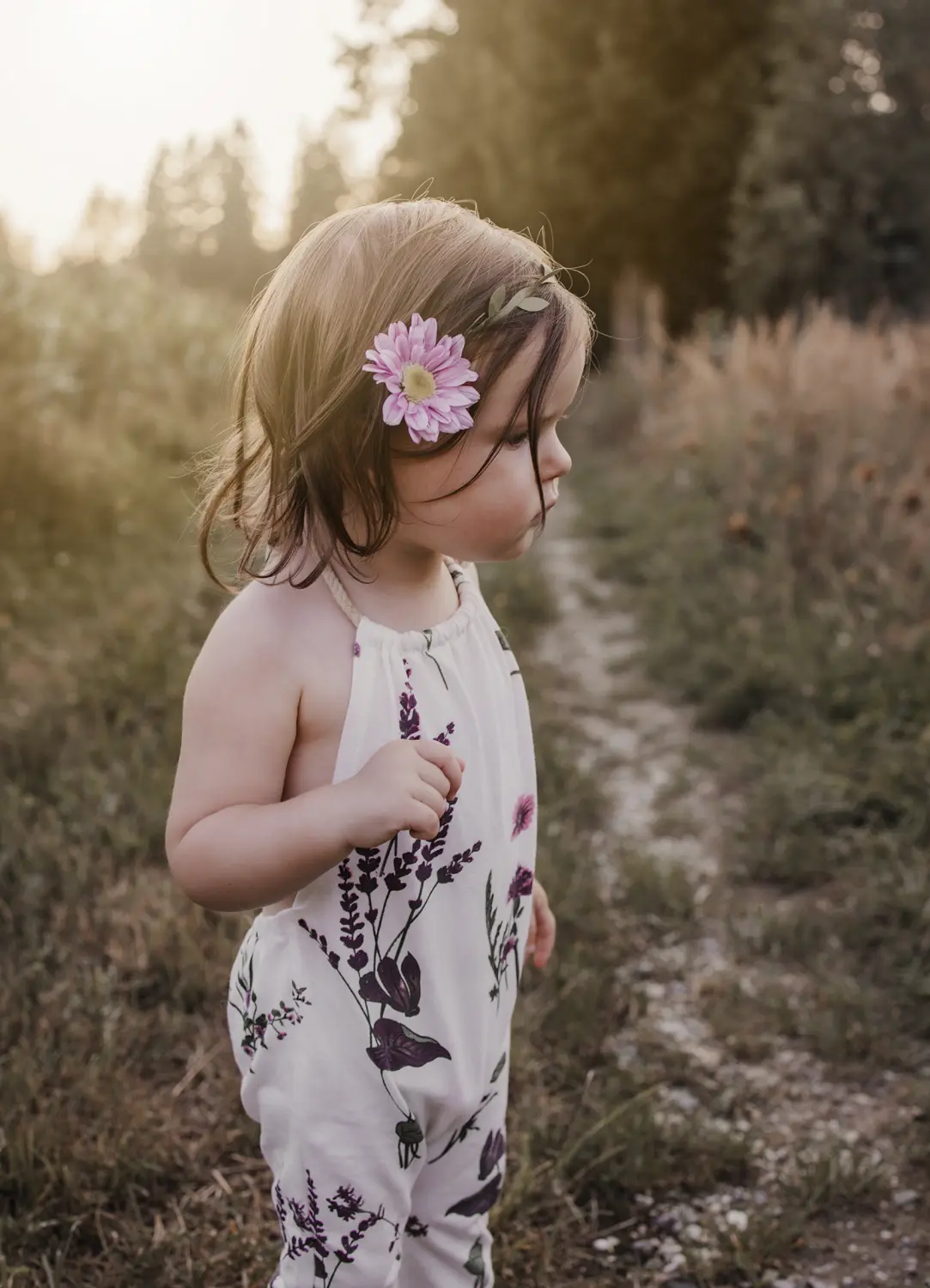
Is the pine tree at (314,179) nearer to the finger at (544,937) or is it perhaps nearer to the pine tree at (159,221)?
the pine tree at (159,221)

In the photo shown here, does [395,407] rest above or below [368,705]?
above

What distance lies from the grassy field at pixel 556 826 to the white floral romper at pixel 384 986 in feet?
1.96

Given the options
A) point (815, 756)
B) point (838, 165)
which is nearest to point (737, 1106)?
point (815, 756)

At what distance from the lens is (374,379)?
108 centimetres

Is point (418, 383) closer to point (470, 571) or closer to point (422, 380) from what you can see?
point (422, 380)

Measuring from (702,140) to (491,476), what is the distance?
50.3 ft

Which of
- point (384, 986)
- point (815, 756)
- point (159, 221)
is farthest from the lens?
Answer: point (159, 221)

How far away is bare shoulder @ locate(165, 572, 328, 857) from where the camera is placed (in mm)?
1090

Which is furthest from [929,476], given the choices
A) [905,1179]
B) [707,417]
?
[905,1179]

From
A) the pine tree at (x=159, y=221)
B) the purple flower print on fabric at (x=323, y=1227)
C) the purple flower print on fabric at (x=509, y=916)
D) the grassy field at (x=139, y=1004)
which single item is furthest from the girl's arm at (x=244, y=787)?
the pine tree at (x=159, y=221)

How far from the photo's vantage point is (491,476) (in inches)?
44.5

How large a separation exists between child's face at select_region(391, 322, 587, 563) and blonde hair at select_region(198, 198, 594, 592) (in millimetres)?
11

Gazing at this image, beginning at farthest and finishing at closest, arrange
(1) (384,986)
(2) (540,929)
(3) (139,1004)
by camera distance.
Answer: (3) (139,1004)
(2) (540,929)
(1) (384,986)

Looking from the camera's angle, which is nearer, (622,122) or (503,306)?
(503,306)
